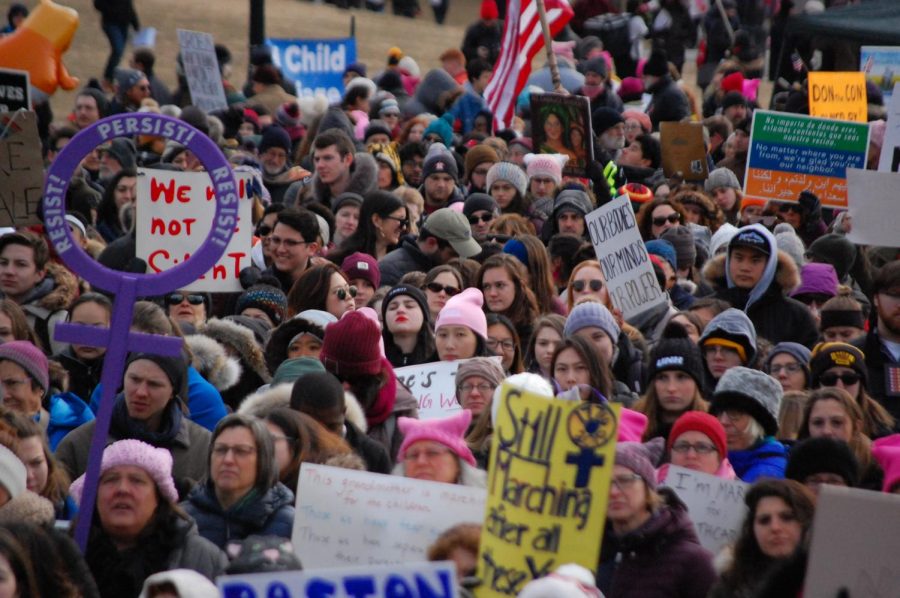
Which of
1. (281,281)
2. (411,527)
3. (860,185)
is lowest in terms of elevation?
(411,527)

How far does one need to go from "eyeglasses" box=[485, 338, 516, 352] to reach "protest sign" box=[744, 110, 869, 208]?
14.7ft

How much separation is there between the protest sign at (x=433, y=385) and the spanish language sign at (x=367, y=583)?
9.94 feet

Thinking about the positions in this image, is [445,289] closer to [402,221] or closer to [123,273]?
[402,221]

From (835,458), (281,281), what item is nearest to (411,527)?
(835,458)

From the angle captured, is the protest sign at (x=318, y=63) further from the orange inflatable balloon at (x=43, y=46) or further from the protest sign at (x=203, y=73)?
the orange inflatable balloon at (x=43, y=46)

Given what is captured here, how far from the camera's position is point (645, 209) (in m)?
10.6

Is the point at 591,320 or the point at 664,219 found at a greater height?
the point at 664,219

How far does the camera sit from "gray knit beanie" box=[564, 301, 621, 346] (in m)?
7.33

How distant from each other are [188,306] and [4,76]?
2.97m

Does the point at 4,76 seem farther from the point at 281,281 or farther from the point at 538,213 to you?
the point at 538,213

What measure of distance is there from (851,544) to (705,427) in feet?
6.84

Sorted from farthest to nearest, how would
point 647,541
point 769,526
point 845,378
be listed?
point 845,378 → point 647,541 → point 769,526

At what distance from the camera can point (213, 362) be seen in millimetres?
7059

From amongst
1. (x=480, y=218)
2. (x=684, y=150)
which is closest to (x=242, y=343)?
(x=480, y=218)
